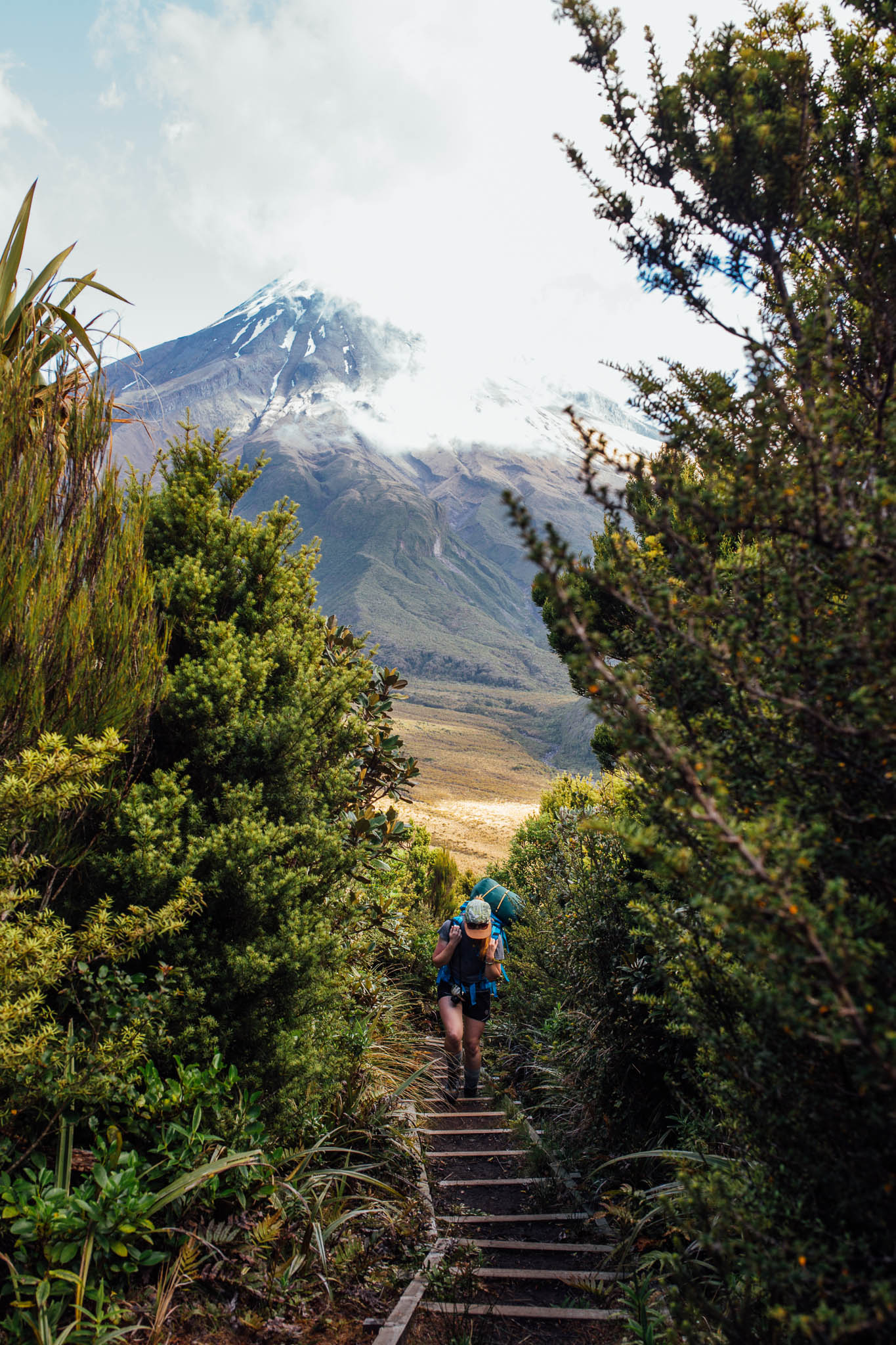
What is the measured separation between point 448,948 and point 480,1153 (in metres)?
1.64

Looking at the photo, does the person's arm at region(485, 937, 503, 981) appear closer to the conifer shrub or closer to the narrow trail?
the narrow trail

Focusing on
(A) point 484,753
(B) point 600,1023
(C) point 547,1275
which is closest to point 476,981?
(B) point 600,1023

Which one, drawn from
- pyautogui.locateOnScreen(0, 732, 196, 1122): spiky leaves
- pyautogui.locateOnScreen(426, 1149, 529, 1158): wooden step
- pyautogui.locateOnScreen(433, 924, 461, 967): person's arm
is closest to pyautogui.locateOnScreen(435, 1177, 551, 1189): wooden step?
pyautogui.locateOnScreen(426, 1149, 529, 1158): wooden step

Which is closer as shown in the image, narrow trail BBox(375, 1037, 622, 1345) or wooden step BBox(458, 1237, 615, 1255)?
narrow trail BBox(375, 1037, 622, 1345)

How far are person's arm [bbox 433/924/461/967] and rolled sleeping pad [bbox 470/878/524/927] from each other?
1.55 m

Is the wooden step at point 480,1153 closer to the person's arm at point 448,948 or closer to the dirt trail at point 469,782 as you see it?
the person's arm at point 448,948

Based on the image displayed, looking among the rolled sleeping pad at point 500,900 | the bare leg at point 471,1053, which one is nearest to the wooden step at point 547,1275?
the bare leg at point 471,1053

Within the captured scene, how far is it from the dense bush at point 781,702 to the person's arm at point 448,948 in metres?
3.85

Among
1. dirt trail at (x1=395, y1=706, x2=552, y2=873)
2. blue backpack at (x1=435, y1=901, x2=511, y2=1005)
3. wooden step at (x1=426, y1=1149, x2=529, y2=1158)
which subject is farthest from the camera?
dirt trail at (x1=395, y1=706, x2=552, y2=873)

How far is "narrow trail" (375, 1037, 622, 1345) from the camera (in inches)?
113

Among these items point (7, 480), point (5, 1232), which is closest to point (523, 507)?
point (7, 480)

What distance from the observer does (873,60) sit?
2711mm

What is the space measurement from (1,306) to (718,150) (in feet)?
10.2

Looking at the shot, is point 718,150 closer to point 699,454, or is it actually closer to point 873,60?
point 873,60
